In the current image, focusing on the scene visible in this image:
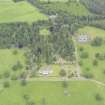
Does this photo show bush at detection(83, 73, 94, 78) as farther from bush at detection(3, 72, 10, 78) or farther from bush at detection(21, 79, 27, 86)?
bush at detection(3, 72, 10, 78)

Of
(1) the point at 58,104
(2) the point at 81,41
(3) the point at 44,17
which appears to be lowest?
(1) the point at 58,104

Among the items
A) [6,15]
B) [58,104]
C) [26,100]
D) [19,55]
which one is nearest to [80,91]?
[58,104]

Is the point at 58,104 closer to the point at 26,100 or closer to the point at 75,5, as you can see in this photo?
the point at 26,100

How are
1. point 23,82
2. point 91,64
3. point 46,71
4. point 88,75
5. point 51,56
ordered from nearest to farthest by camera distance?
point 23,82 < point 88,75 < point 46,71 < point 91,64 < point 51,56

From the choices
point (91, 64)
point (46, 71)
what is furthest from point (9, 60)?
point (91, 64)

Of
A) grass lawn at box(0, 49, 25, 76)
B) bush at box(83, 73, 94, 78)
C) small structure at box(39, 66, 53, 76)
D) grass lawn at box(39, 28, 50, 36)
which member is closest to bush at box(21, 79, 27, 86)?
grass lawn at box(0, 49, 25, 76)

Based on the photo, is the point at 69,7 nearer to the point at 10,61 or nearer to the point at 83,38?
the point at 83,38

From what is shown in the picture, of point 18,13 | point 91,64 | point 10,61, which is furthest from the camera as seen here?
point 18,13

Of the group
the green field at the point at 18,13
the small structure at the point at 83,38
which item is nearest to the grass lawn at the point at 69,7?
the green field at the point at 18,13
